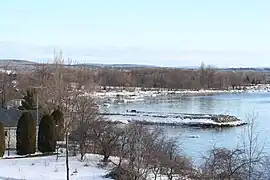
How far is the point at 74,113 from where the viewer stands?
28203mm

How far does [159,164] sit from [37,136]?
34.0ft

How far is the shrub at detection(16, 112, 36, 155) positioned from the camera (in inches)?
880

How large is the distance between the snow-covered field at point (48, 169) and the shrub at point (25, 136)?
4.06 feet

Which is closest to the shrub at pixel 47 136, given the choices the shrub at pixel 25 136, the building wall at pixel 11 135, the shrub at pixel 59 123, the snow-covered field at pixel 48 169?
the shrub at pixel 25 136

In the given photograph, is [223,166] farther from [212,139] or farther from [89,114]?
[212,139]

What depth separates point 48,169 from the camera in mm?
18844

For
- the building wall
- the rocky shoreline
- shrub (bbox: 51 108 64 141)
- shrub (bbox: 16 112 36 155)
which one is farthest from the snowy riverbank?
shrub (bbox: 16 112 36 155)

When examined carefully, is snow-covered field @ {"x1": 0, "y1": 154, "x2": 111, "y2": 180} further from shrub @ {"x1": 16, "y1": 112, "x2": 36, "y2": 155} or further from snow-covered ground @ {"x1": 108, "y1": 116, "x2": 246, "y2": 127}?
snow-covered ground @ {"x1": 108, "y1": 116, "x2": 246, "y2": 127}

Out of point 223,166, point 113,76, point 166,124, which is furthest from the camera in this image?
point 113,76

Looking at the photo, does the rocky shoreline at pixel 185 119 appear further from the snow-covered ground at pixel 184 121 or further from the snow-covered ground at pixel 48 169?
the snow-covered ground at pixel 48 169

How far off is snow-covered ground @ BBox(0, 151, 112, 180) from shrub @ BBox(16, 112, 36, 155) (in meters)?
1.23

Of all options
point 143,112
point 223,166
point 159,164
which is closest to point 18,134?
point 159,164

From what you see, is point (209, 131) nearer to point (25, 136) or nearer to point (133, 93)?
point (25, 136)

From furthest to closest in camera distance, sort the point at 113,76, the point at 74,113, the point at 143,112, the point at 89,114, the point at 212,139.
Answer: the point at 113,76 < the point at 143,112 < the point at 212,139 < the point at 74,113 < the point at 89,114
